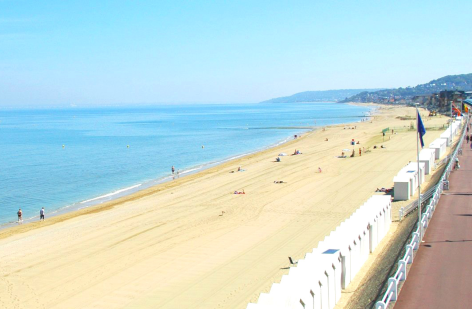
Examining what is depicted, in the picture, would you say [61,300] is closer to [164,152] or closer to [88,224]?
[88,224]

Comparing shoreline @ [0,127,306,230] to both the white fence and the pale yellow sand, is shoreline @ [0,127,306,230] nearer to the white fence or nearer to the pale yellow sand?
the pale yellow sand

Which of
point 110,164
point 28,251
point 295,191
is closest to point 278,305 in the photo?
→ point 28,251

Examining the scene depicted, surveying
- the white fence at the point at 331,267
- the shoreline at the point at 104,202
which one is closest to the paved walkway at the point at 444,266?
the white fence at the point at 331,267

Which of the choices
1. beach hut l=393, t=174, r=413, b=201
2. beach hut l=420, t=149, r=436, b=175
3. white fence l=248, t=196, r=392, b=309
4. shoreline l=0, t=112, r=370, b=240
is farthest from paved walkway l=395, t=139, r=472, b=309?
shoreline l=0, t=112, r=370, b=240

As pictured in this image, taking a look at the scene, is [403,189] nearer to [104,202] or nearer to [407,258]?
[407,258]

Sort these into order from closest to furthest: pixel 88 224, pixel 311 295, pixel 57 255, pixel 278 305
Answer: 1. pixel 278 305
2. pixel 311 295
3. pixel 57 255
4. pixel 88 224

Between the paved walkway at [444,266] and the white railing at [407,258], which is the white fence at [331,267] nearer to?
the white railing at [407,258]

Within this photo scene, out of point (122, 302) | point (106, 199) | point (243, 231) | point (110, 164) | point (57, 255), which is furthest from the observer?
point (110, 164)

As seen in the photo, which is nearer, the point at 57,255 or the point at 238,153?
the point at 57,255
